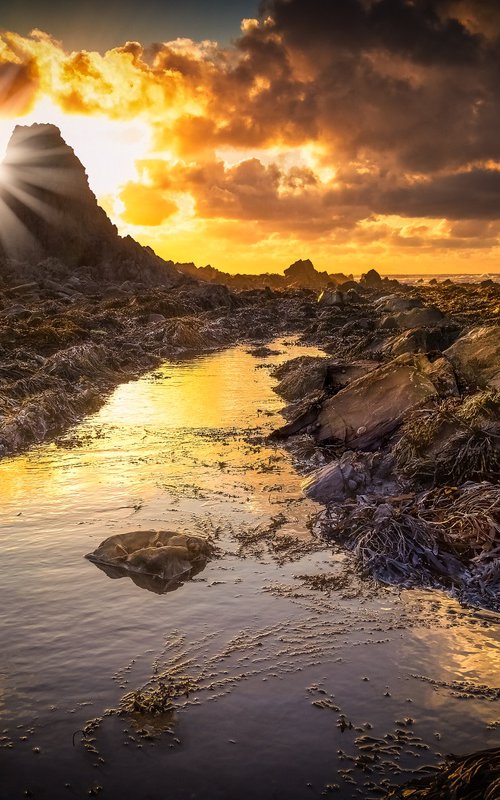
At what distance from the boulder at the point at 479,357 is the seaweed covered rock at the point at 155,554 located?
693 centimetres

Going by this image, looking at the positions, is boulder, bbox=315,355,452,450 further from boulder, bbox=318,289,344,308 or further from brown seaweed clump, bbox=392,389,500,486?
boulder, bbox=318,289,344,308

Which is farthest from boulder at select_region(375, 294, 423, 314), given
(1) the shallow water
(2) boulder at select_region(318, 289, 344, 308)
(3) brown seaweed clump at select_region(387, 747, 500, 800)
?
(3) brown seaweed clump at select_region(387, 747, 500, 800)

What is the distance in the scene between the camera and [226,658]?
456cm

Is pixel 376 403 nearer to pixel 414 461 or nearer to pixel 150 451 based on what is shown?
pixel 414 461

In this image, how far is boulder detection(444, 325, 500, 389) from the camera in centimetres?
1148

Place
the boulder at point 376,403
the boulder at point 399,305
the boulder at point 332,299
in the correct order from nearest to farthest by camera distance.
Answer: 1. the boulder at point 376,403
2. the boulder at point 399,305
3. the boulder at point 332,299

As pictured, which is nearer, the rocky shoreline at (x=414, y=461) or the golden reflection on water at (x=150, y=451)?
the rocky shoreline at (x=414, y=461)

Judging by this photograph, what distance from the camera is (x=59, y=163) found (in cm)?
7975

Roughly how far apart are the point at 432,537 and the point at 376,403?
4546 mm

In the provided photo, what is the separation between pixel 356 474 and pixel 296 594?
316cm

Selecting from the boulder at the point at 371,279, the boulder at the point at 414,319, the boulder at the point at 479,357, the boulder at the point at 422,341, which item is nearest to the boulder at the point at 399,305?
the boulder at the point at 414,319

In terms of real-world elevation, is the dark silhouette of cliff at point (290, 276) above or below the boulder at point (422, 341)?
above

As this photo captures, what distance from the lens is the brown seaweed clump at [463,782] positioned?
317 centimetres

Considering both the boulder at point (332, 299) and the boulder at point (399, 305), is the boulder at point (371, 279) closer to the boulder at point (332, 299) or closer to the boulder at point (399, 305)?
the boulder at point (332, 299)
